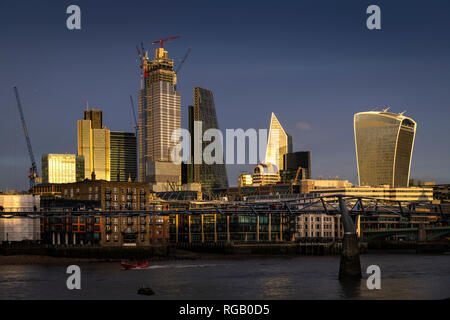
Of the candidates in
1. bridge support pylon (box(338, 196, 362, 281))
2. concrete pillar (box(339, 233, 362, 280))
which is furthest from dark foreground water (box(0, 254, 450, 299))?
bridge support pylon (box(338, 196, 362, 281))

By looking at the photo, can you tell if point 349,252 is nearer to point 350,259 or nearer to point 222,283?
point 350,259

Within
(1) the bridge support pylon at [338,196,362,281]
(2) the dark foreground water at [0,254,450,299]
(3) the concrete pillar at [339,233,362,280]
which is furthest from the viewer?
(1) the bridge support pylon at [338,196,362,281]

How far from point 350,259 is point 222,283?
1858 cm

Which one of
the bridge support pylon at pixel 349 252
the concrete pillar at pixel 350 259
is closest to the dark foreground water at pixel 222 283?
the concrete pillar at pixel 350 259

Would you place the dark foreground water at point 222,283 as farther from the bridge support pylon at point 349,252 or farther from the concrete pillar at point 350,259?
the bridge support pylon at point 349,252

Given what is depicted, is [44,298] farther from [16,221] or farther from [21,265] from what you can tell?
[16,221]

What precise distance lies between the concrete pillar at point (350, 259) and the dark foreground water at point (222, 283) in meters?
2.01

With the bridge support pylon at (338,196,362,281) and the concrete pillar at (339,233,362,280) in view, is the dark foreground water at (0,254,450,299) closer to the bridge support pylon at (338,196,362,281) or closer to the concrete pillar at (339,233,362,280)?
the concrete pillar at (339,233,362,280)

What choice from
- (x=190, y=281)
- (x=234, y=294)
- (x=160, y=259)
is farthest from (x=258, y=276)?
(x=160, y=259)

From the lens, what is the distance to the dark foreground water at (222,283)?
281 feet

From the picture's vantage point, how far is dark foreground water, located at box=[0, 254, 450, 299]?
85688 mm

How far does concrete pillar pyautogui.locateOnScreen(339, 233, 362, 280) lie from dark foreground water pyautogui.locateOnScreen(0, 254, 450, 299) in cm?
201

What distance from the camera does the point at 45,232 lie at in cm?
17962

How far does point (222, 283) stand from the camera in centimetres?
10006
